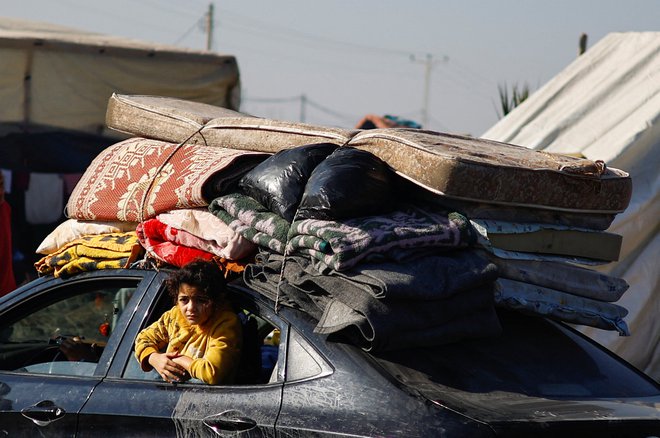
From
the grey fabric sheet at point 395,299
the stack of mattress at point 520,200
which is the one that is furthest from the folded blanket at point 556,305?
the grey fabric sheet at point 395,299

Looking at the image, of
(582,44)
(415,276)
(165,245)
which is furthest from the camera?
(582,44)

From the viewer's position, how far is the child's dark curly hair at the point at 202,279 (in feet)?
12.0

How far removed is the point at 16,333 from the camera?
9.24m

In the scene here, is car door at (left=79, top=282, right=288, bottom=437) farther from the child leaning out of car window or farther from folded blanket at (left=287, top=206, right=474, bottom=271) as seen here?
folded blanket at (left=287, top=206, right=474, bottom=271)

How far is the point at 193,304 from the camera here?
370 centimetres

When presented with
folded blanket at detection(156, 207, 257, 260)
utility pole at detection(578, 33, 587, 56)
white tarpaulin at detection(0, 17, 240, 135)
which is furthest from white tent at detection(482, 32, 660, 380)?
white tarpaulin at detection(0, 17, 240, 135)

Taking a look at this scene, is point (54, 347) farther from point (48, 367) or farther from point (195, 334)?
point (195, 334)

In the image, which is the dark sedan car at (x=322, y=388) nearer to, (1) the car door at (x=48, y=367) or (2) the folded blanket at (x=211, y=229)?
(1) the car door at (x=48, y=367)

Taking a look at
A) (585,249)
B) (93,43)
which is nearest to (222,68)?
(93,43)

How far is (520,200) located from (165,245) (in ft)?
4.66

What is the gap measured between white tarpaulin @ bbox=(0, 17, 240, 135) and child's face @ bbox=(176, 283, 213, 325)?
7437mm

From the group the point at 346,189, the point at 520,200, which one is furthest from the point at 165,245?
the point at 520,200

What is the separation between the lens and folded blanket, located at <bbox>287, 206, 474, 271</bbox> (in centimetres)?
340

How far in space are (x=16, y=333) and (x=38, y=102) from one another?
273 centimetres
